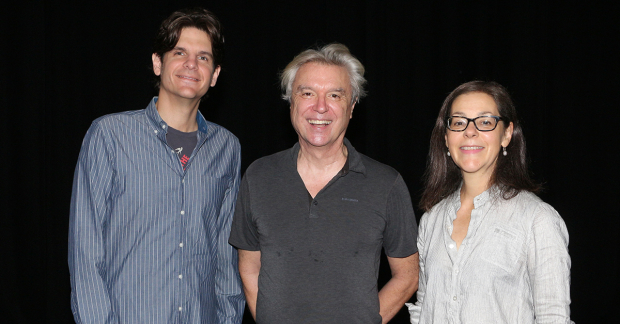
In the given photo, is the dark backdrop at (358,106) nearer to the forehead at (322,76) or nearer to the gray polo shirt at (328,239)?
the forehead at (322,76)

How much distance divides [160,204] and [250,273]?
1.71ft

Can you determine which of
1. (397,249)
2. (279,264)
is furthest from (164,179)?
(397,249)

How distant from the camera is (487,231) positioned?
1593 millimetres

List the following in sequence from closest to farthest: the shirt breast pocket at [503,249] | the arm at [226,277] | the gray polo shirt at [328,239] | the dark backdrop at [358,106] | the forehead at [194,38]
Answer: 1. the shirt breast pocket at [503,249]
2. the gray polo shirt at [328,239]
3. the forehead at [194,38]
4. the arm at [226,277]
5. the dark backdrop at [358,106]

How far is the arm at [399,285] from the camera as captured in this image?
1.93 m

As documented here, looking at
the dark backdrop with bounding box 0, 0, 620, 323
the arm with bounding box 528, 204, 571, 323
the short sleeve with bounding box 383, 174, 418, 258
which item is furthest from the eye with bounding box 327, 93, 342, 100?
the dark backdrop with bounding box 0, 0, 620, 323

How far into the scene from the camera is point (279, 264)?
1786mm

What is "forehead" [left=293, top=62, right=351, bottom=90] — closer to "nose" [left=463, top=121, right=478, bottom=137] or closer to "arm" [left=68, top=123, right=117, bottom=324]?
"nose" [left=463, top=121, right=478, bottom=137]

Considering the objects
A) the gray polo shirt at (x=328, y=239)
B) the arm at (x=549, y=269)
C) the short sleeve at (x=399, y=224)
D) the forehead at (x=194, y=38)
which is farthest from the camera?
the forehead at (x=194, y=38)

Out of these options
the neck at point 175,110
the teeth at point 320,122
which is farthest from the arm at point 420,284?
the neck at point 175,110

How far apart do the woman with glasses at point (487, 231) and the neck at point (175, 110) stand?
1.10 m

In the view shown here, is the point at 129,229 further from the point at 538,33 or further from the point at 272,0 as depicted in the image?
the point at 538,33

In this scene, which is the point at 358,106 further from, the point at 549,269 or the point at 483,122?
the point at 549,269

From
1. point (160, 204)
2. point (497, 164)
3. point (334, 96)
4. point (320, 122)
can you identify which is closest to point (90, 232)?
point (160, 204)
